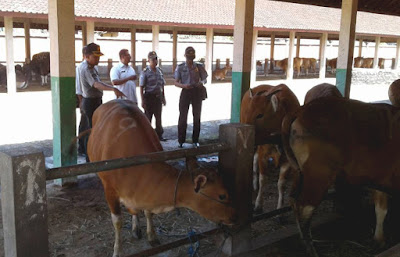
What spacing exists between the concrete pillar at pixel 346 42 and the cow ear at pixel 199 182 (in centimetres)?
659

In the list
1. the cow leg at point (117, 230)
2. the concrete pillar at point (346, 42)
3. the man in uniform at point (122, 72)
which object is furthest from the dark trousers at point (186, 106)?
the cow leg at point (117, 230)

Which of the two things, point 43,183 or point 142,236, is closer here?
point 43,183

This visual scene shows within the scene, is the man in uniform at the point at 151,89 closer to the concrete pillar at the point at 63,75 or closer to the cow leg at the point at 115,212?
the concrete pillar at the point at 63,75

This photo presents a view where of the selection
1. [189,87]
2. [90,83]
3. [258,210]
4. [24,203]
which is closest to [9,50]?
[189,87]

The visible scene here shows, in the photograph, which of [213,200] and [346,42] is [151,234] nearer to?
[213,200]

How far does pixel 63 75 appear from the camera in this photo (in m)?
5.85

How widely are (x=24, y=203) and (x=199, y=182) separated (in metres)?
1.29

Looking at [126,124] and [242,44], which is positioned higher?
[242,44]

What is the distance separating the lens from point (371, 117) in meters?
4.01

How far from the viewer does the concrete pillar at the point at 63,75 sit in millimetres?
5734

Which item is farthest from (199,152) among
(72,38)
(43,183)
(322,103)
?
(72,38)

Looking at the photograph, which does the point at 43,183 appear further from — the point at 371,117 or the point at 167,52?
the point at 167,52

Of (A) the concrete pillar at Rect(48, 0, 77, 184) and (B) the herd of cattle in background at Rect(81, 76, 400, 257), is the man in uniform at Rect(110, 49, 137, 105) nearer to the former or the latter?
(A) the concrete pillar at Rect(48, 0, 77, 184)

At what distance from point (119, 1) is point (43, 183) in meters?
18.3
